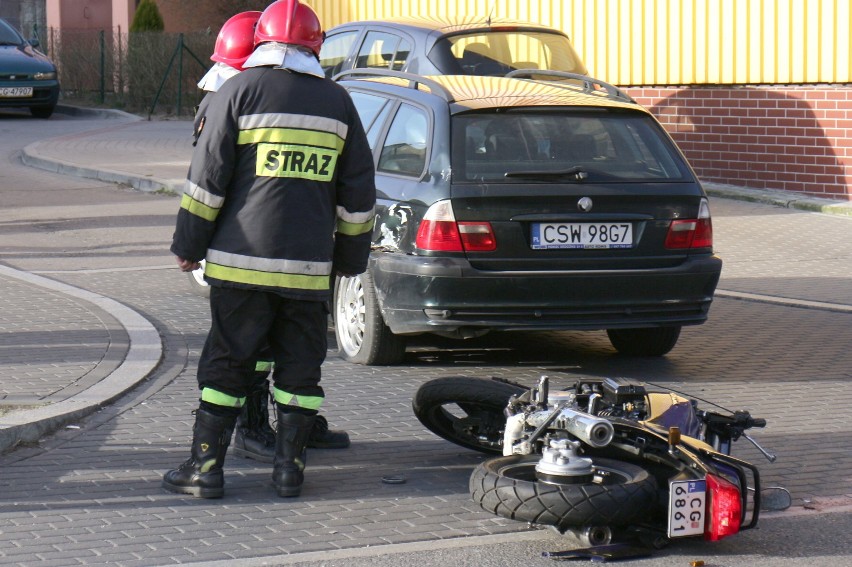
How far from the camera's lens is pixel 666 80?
17.2 metres

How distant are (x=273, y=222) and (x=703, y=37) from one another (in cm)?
1217

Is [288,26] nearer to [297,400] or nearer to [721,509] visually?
[297,400]

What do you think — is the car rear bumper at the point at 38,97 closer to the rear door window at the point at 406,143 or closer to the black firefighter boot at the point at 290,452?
the rear door window at the point at 406,143

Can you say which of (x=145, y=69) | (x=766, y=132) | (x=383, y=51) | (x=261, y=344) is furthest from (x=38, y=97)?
(x=261, y=344)

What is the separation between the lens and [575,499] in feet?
15.5

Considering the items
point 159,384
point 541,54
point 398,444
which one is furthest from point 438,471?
point 541,54

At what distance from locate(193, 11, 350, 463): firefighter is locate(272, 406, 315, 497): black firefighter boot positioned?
44cm

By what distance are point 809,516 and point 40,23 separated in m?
42.5

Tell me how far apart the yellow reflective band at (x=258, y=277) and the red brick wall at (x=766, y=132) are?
10.9 m

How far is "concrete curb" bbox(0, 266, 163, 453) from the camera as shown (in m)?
6.23

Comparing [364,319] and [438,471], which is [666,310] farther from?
[438,471]

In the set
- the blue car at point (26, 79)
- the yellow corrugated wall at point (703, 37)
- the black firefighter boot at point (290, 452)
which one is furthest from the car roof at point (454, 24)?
the blue car at point (26, 79)

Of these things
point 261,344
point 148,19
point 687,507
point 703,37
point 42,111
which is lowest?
point 687,507

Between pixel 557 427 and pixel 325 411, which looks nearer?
pixel 557 427
